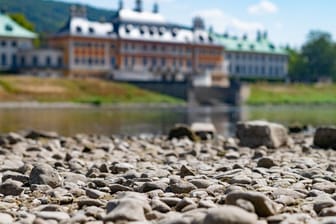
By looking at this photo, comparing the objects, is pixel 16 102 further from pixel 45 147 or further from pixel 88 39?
pixel 45 147

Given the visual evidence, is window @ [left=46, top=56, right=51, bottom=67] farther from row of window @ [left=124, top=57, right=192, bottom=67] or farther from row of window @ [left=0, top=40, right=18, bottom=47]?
row of window @ [left=124, top=57, right=192, bottom=67]

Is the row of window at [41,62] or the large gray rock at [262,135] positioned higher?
the row of window at [41,62]

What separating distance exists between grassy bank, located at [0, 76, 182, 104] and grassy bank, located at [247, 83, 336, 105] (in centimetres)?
1404

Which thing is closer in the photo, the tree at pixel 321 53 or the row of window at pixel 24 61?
the row of window at pixel 24 61

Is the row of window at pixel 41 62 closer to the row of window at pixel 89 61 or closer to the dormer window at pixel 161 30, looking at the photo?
the row of window at pixel 89 61

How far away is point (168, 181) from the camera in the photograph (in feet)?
37.2

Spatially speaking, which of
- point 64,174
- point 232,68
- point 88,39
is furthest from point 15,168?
point 232,68

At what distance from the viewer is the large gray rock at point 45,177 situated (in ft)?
37.7

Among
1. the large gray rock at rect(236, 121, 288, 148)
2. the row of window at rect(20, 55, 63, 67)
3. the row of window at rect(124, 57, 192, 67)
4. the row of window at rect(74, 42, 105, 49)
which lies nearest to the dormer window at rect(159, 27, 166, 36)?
the row of window at rect(124, 57, 192, 67)

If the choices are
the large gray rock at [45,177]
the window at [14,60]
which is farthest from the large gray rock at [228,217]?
the window at [14,60]

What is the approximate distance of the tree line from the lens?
13575cm

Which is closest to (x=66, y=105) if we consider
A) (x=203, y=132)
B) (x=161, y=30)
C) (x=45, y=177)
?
(x=161, y=30)

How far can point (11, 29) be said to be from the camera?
10300 cm

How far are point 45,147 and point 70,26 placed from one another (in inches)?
3375
